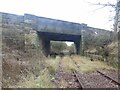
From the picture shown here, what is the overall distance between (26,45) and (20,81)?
6842 mm

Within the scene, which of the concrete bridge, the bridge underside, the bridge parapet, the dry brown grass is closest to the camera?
the dry brown grass

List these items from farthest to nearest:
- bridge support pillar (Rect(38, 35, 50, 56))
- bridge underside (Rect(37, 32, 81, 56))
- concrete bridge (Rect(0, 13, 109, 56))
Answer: bridge underside (Rect(37, 32, 81, 56)) → bridge support pillar (Rect(38, 35, 50, 56)) → concrete bridge (Rect(0, 13, 109, 56))

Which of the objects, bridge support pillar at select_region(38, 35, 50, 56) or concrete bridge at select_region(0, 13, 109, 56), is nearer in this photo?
concrete bridge at select_region(0, 13, 109, 56)

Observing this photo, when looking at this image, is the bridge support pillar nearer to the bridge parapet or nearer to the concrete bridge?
the concrete bridge

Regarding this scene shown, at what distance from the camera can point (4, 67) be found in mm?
7352

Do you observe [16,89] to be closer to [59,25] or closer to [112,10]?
[112,10]

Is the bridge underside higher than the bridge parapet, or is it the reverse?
the bridge parapet

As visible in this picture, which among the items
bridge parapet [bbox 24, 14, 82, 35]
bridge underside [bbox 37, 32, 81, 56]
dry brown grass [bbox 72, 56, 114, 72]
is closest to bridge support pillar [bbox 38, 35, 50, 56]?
bridge underside [bbox 37, 32, 81, 56]

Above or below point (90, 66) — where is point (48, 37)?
above

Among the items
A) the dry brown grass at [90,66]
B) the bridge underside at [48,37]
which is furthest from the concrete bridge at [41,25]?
the dry brown grass at [90,66]

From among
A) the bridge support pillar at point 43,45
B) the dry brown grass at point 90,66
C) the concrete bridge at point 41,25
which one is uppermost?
the concrete bridge at point 41,25

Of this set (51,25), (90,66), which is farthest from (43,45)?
(90,66)

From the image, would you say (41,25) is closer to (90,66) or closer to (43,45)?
(43,45)

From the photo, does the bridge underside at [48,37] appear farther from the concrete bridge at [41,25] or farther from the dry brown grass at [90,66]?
the dry brown grass at [90,66]
